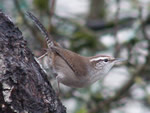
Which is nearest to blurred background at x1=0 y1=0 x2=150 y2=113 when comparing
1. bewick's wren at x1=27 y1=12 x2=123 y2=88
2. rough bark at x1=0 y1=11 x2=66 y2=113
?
bewick's wren at x1=27 y1=12 x2=123 y2=88

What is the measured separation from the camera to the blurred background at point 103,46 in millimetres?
5402

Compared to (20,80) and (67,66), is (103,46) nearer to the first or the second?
(67,66)

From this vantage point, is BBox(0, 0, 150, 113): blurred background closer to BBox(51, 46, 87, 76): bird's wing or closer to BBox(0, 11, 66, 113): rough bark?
BBox(51, 46, 87, 76): bird's wing

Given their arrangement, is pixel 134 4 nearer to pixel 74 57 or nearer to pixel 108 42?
pixel 108 42

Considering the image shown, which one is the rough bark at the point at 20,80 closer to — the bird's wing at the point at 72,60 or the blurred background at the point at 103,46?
the bird's wing at the point at 72,60

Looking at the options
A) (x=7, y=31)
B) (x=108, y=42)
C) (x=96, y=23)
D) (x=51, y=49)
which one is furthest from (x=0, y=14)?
(x=96, y=23)

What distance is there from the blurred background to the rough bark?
2.16m

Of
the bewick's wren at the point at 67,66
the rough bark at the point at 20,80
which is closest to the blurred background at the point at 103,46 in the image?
the bewick's wren at the point at 67,66

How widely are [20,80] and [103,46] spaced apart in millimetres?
3323

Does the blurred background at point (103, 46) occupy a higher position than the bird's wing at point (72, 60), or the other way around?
the blurred background at point (103, 46)

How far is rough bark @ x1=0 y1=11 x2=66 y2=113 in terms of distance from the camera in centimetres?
246

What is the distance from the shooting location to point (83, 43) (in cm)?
577

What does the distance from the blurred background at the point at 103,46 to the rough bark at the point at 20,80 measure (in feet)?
7.09

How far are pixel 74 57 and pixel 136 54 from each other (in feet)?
4.71
